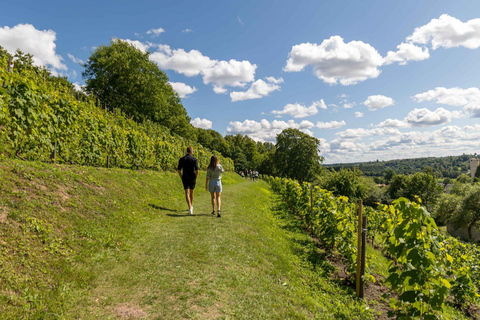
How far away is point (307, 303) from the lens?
4375 millimetres

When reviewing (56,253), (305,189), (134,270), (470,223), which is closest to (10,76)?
(56,253)

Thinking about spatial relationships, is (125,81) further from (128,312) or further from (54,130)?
(128,312)

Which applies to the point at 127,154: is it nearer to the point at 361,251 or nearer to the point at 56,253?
the point at 56,253

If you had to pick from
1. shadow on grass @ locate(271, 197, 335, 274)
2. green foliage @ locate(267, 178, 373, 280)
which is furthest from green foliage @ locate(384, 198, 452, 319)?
shadow on grass @ locate(271, 197, 335, 274)

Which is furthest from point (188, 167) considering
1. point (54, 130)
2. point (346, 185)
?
point (346, 185)

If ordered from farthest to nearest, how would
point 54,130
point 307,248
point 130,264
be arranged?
point 54,130
point 307,248
point 130,264

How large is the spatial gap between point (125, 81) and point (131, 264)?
32.9 meters

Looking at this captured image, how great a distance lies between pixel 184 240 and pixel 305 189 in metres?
7.68

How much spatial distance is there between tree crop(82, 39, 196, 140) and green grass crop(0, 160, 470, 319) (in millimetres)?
26587

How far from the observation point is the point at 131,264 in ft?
14.9

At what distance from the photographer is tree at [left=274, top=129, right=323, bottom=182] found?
54312mm

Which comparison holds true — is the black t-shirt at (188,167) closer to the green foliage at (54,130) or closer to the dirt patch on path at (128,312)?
the green foliage at (54,130)

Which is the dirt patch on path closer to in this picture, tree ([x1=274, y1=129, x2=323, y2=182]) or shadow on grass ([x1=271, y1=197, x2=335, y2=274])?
shadow on grass ([x1=271, y1=197, x2=335, y2=274])

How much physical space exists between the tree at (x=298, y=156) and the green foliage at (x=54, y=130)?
44569mm
